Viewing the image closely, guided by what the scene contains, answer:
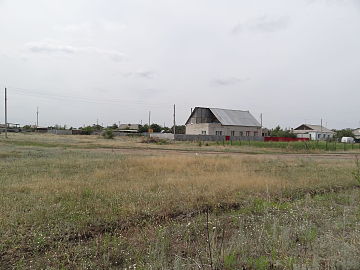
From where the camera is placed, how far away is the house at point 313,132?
273 feet

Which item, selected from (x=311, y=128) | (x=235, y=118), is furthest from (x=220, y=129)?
(x=311, y=128)

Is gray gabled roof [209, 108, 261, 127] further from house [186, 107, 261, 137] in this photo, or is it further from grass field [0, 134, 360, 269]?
grass field [0, 134, 360, 269]

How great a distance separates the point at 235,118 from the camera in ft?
208

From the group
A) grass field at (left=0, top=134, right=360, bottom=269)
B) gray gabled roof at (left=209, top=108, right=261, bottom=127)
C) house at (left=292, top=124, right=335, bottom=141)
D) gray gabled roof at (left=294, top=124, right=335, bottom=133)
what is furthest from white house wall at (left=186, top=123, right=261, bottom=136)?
grass field at (left=0, top=134, right=360, bottom=269)

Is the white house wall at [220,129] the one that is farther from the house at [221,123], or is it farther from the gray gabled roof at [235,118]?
the gray gabled roof at [235,118]

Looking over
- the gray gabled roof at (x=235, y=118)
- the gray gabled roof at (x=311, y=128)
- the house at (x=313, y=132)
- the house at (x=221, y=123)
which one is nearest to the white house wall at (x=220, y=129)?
the house at (x=221, y=123)

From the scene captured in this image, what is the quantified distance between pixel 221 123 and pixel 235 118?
20.9 feet

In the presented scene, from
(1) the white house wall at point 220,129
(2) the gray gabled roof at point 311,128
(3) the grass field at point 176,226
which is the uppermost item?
(2) the gray gabled roof at point 311,128

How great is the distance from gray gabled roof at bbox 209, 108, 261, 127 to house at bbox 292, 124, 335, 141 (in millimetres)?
25307

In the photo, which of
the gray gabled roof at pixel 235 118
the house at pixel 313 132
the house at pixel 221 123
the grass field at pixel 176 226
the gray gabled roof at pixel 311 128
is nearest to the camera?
the grass field at pixel 176 226

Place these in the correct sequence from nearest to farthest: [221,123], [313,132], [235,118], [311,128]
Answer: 1. [221,123]
2. [235,118]
3. [313,132]
4. [311,128]

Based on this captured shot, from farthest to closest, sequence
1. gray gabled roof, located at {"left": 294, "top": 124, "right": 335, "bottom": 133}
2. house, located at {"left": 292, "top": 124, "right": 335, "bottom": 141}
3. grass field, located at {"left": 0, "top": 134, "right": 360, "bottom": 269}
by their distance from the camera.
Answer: gray gabled roof, located at {"left": 294, "top": 124, "right": 335, "bottom": 133}
house, located at {"left": 292, "top": 124, "right": 335, "bottom": 141}
grass field, located at {"left": 0, "top": 134, "right": 360, "bottom": 269}

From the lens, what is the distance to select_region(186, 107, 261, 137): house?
194 feet

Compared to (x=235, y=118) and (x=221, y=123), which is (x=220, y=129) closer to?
(x=221, y=123)
